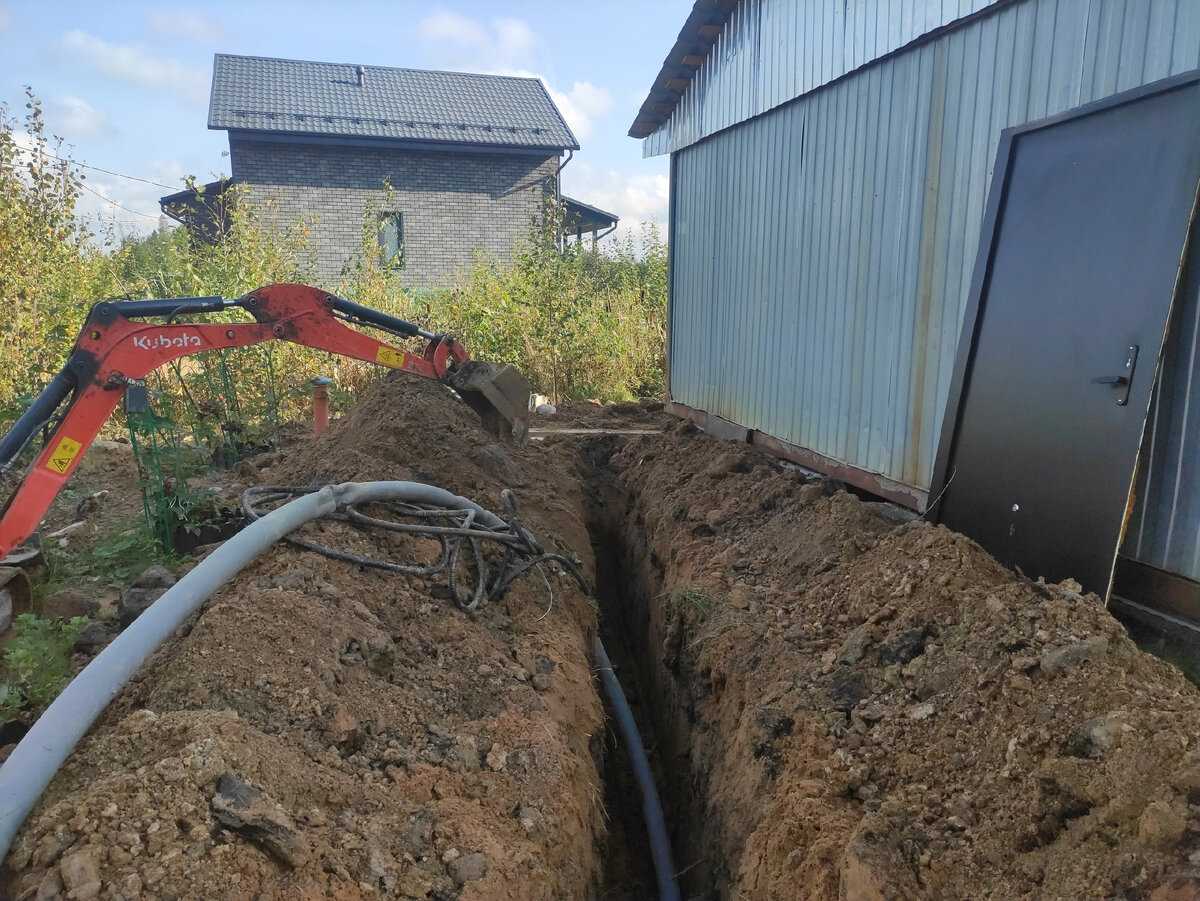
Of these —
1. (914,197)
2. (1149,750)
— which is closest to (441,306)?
(914,197)

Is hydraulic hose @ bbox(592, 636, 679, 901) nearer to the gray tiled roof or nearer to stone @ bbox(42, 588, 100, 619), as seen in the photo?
stone @ bbox(42, 588, 100, 619)

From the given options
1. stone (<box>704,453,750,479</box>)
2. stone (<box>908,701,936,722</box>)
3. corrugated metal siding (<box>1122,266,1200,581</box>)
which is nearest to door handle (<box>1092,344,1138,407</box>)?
corrugated metal siding (<box>1122,266,1200,581</box>)

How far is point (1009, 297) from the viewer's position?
418cm

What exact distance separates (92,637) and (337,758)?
7.67ft

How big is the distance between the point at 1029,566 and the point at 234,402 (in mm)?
7071

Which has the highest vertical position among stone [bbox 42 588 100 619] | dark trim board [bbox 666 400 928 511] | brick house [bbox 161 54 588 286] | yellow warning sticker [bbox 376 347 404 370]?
brick house [bbox 161 54 588 286]

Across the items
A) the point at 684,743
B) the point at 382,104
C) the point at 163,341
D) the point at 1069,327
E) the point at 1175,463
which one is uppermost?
the point at 382,104

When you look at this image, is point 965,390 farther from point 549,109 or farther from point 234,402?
point 549,109

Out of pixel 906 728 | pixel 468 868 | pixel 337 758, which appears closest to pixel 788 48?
pixel 906 728

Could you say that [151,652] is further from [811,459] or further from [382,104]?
[382,104]

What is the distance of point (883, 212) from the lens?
17.4 feet

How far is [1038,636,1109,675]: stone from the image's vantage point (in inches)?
103

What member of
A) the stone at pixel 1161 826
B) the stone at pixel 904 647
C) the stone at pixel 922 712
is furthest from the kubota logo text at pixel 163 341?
the stone at pixel 1161 826

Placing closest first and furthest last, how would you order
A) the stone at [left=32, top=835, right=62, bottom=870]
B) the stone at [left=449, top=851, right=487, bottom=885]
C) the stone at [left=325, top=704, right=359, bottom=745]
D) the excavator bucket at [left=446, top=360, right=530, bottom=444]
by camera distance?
the stone at [left=32, top=835, right=62, bottom=870] < the stone at [left=449, top=851, right=487, bottom=885] < the stone at [left=325, top=704, right=359, bottom=745] < the excavator bucket at [left=446, top=360, right=530, bottom=444]
